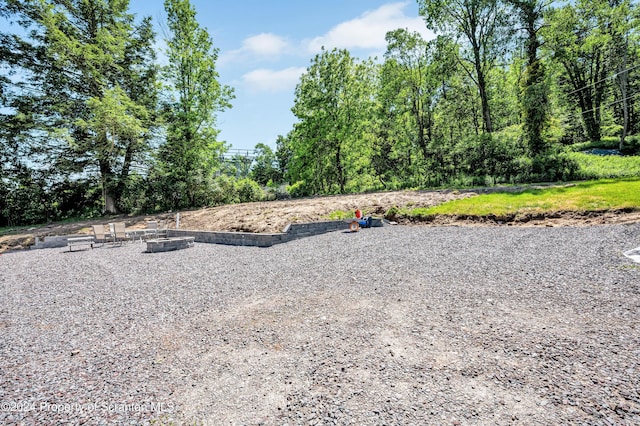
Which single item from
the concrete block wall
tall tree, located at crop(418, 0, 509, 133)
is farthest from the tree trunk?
tall tree, located at crop(418, 0, 509, 133)

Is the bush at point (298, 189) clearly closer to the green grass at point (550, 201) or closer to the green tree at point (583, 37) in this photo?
the green grass at point (550, 201)

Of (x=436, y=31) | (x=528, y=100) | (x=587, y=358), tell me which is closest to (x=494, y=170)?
(x=528, y=100)

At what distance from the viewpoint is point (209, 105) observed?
70.1 ft

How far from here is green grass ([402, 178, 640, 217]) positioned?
880 cm

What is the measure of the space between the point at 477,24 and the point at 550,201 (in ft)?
52.1

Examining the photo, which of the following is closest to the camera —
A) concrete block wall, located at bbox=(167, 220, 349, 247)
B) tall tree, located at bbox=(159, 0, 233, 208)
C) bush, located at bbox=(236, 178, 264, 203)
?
concrete block wall, located at bbox=(167, 220, 349, 247)

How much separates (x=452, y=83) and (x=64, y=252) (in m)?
31.2

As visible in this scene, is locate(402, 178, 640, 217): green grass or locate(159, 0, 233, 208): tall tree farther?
locate(159, 0, 233, 208): tall tree

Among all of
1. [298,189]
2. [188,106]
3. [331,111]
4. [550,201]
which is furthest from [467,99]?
[188,106]

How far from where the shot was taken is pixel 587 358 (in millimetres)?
2855

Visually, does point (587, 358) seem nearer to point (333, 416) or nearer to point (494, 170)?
point (333, 416)

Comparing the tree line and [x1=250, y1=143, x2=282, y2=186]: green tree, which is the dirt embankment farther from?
[x1=250, y1=143, x2=282, y2=186]: green tree

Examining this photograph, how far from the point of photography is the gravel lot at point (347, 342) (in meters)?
2.49

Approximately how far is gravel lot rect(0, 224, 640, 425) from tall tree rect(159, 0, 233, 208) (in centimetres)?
1430
